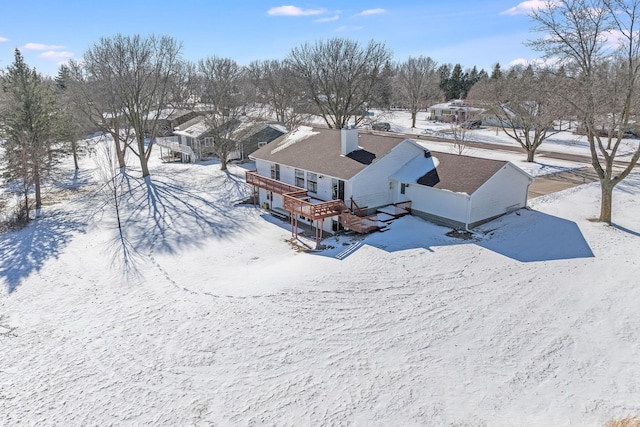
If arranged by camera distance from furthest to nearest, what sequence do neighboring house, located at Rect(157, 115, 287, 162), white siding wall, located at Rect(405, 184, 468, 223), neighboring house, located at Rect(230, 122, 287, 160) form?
1. neighboring house, located at Rect(230, 122, 287, 160)
2. neighboring house, located at Rect(157, 115, 287, 162)
3. white siding wall, located at Rect(405, 184, 468, 223)

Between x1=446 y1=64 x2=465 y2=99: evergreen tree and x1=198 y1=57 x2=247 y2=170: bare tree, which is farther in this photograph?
x1=446 y1=64 x2=465 y2=99: evergreen tree

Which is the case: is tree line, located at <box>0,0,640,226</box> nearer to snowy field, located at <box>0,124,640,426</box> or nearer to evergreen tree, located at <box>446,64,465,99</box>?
snowy field, located at <box>0,124,640,426</box>

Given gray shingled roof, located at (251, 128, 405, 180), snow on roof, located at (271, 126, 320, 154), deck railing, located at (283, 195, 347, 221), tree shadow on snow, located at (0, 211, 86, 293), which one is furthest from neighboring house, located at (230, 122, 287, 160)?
deck railing, located at (283, 195, 347, 221)

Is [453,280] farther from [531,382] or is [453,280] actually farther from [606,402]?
[606,402]

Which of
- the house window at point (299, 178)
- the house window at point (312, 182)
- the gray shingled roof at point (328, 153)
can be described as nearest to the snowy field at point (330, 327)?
the gray shingled roof at point (328, 153)

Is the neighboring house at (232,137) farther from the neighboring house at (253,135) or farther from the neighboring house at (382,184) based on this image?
the neighboring house at (382,184)

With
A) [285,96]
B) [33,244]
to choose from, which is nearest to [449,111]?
[285,96]

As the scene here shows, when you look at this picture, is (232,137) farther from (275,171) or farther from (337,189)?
(337,189)
